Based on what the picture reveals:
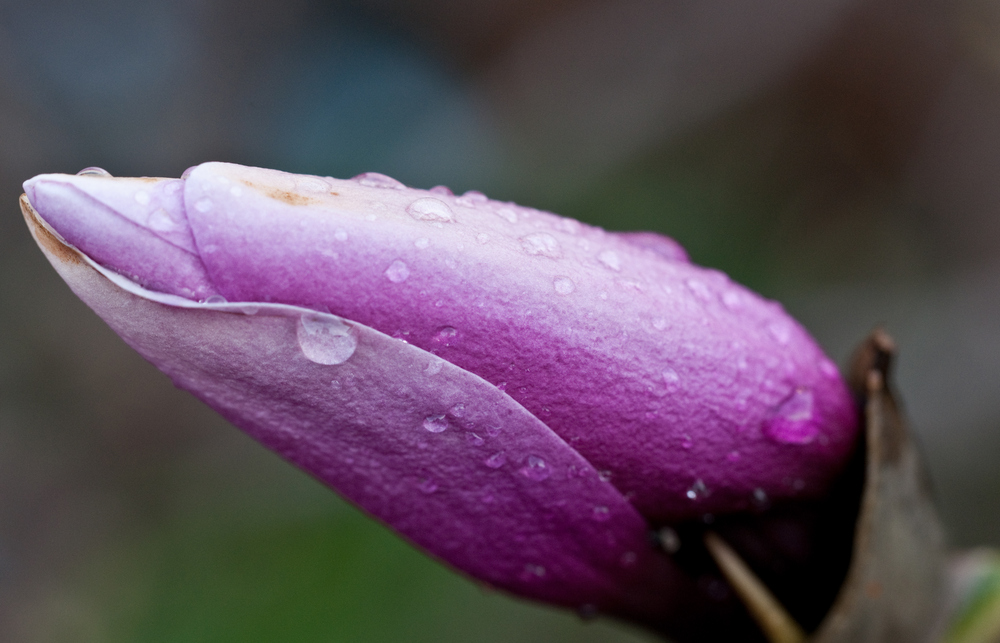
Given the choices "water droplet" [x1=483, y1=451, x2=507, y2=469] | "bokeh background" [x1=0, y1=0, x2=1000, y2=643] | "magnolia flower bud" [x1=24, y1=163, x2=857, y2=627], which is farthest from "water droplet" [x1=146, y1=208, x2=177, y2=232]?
"bokeh background" [x1=0, y1=0, x2=1000, y2=643]

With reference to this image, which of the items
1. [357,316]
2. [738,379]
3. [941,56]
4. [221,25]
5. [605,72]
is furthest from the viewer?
[221,25]

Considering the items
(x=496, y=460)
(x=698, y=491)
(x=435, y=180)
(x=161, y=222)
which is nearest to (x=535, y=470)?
(x=496, y=460)

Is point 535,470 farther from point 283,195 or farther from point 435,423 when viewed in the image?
point 283,195

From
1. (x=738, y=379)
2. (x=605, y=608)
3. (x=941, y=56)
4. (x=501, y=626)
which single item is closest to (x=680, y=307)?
(x=738, y=379)

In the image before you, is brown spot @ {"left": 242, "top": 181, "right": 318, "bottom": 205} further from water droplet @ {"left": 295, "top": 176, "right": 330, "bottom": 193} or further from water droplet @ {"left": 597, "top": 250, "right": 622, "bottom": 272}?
water droplet @ {"left": 597, "top": 250, "right": 622, "bottom": 272}

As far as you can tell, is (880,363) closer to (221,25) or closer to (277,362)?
(277,362)

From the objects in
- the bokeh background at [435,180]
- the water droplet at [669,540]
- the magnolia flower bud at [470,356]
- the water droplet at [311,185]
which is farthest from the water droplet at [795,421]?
the bokeh background at [435,180]
